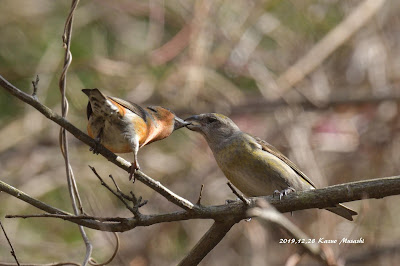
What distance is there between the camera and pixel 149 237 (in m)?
7.02

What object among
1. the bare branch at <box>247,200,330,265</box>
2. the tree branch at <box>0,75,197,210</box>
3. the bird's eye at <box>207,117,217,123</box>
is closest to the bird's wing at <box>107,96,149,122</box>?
the tree branch at <box>0,75,197,210</box>

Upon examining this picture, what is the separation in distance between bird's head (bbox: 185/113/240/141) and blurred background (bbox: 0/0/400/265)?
1655mm

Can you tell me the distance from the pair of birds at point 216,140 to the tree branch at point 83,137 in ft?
1.72

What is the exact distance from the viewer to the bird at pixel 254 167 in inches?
183

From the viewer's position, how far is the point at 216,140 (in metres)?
5.04

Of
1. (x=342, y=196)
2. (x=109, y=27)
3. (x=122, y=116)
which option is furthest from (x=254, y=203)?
(x=109, y=27)

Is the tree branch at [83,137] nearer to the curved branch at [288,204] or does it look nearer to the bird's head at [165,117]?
the curved branch at [288,204]

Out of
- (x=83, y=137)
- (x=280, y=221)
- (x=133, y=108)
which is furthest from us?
(x=133, y=108)

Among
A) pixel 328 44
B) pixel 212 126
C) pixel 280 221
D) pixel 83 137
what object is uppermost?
pixel 328 44

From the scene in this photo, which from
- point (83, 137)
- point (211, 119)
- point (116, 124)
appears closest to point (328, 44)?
point (211, 119)

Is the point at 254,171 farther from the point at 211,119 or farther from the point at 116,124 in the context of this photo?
the point at 116,124

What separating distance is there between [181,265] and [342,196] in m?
1.02

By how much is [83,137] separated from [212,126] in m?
2.21

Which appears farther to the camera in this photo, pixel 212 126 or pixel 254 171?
pixel 212 126
